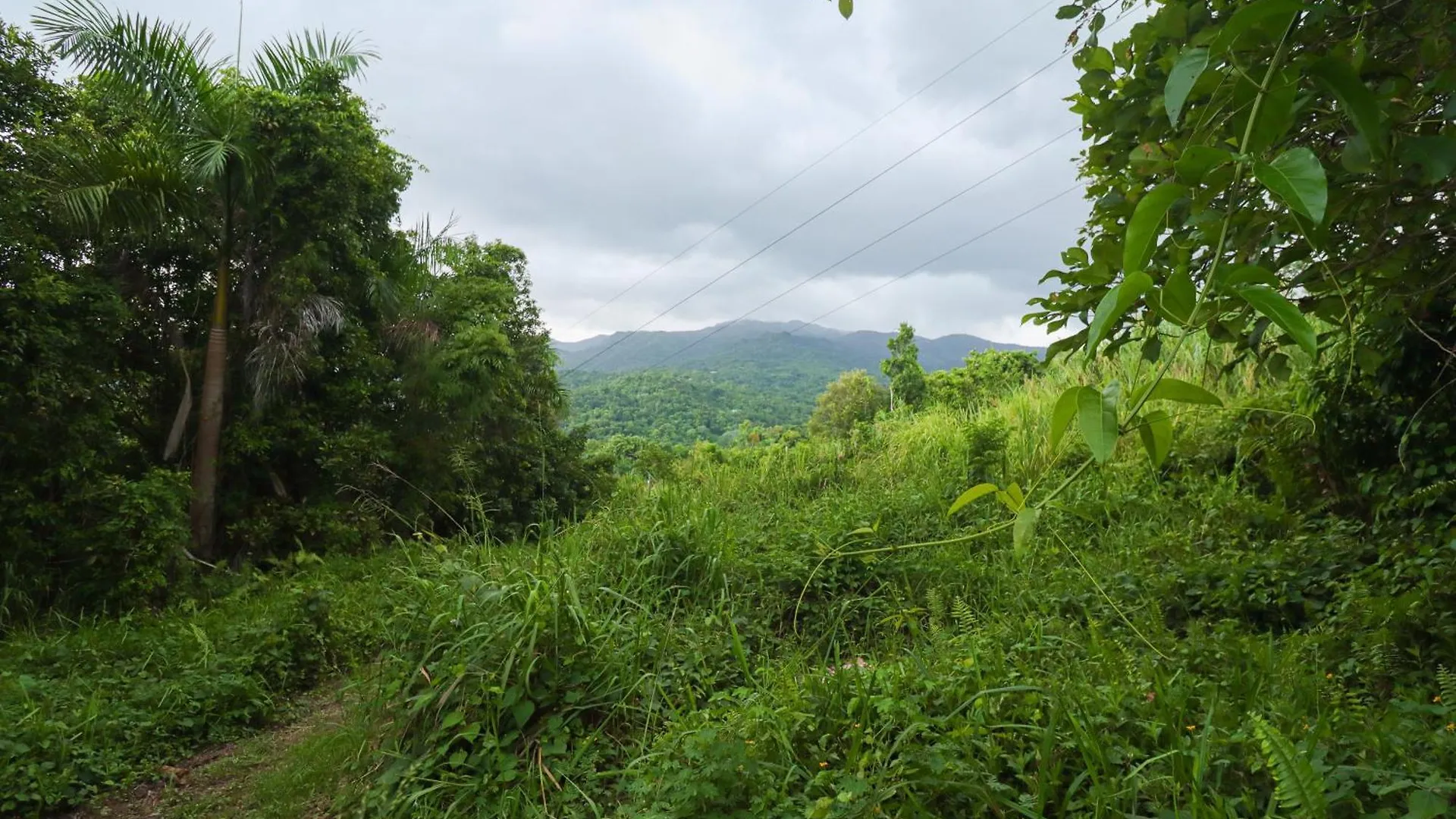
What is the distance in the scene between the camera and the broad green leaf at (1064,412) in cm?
66

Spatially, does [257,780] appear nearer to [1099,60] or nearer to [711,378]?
[1099,60]

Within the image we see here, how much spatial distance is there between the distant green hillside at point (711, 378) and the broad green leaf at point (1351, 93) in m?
11.3

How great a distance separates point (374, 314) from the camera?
9.23m

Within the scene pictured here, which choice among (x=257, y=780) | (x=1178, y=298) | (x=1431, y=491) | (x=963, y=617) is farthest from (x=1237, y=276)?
(x=257, y=780)

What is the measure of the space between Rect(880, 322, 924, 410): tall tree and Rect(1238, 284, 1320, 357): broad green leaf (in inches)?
417

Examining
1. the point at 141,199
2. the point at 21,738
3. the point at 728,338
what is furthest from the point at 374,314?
the point at 728,338

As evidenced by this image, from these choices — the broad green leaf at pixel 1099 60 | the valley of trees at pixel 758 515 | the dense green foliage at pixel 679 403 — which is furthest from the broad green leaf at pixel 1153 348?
the dense green foliage at pixel 679 403

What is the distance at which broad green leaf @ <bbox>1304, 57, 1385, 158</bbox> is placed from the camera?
747 mm

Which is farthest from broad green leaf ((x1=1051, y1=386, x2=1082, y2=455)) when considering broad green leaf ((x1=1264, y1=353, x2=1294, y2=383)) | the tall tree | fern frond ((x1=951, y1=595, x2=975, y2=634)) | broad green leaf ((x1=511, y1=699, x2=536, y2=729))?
the tall tree

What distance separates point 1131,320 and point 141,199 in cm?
805

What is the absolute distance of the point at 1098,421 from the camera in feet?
2.12

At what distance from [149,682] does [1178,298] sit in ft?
17.2

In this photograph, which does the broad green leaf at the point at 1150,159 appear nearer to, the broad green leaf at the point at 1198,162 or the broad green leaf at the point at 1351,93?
the broad green leaf at the point at 1351,93

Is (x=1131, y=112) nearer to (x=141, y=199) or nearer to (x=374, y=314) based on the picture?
(x=141, y=199)
